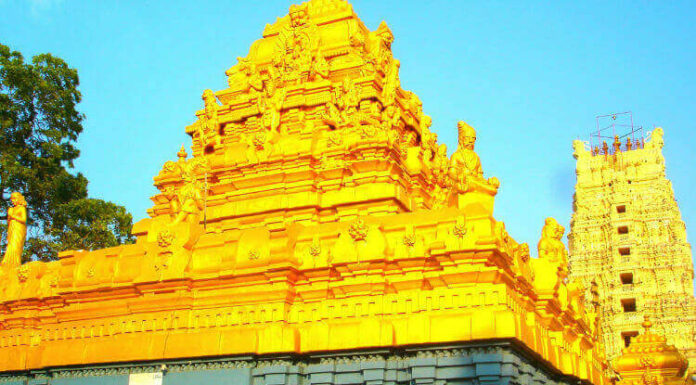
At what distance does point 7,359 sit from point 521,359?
1136 cm

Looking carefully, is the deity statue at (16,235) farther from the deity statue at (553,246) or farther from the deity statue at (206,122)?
the deity statue at (553,246)

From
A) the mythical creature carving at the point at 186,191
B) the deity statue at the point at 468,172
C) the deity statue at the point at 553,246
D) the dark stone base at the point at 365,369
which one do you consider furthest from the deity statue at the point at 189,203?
the deity statue at the point at 553,246

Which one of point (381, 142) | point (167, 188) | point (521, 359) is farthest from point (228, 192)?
point (521, 359)

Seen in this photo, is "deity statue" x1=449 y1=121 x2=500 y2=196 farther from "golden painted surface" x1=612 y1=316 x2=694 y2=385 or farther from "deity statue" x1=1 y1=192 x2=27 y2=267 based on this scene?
"deity statue" x1=1 y1=192 x2=27 y2=267

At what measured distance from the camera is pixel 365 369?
1359 centimetres

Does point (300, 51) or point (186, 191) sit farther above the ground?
point (300, 51)

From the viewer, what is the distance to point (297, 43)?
71.7ft

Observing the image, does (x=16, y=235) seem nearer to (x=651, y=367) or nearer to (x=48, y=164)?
(x=48, y=164)

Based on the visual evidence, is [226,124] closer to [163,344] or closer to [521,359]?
[163,344]

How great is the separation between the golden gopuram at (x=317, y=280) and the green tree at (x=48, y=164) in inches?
399

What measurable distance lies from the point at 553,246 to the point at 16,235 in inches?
541

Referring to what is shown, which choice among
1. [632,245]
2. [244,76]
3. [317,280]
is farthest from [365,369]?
[632,245]

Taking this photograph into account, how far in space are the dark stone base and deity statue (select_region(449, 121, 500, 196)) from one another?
3478 mm

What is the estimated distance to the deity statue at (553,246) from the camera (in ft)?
53.1
